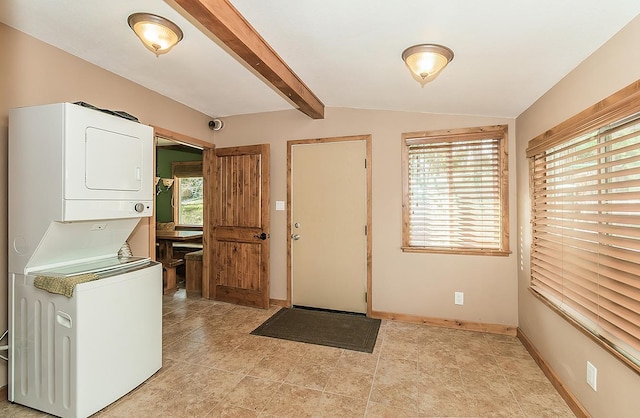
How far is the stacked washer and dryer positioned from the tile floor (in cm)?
27

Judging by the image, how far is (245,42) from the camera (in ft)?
6.32

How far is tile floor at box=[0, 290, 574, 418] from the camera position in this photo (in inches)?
79.4

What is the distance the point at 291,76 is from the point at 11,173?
2.04 m

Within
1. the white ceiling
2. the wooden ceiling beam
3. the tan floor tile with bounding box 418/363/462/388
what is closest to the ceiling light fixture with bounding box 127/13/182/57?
the white ceiling

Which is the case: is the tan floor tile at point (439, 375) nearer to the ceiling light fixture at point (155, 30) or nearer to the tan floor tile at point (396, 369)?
the tan floor tile at point (396, 369)

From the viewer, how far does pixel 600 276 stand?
1783 millimetres

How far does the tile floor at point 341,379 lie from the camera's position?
202 centimetres

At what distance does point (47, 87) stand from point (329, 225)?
9.22ft

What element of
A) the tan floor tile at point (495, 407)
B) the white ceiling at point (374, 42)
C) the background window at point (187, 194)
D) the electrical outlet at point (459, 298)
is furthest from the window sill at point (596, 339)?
the background window at point (187, 194)

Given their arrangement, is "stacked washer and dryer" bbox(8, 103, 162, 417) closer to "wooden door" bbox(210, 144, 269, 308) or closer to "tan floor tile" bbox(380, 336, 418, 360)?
"wooden door" bbox(210, 144, 269, 308)

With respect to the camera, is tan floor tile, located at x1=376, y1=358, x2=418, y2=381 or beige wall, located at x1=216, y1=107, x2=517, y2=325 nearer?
tan floor tile, located at x1=376, y1=358, x2=418, y2=381

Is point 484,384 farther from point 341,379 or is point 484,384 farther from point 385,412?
point 341,379

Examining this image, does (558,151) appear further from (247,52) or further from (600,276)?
(247,52)

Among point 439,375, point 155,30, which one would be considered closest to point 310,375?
point 439,375
